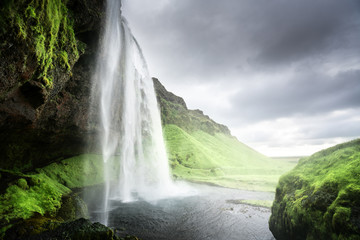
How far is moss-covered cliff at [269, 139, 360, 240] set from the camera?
22.6 feet

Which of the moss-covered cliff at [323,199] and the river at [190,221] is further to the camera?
the river at [190,221]

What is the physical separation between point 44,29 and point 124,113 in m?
27.6

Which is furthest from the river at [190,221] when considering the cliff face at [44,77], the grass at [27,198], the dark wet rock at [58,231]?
the cliff face at [44,77]

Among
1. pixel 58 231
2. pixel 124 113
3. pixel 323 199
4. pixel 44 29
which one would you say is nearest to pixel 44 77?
pixel 44 29

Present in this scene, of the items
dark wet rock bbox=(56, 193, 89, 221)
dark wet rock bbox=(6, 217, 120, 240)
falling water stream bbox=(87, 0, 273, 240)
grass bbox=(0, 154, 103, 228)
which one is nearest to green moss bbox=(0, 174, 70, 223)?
grass bbox=(0, 154, 103, 228)

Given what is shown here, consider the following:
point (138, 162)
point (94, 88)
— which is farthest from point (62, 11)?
point (138, 162)

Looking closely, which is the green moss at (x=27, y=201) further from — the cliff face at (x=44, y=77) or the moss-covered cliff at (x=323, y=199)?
the moss-covered cliff at (x=323, y=199)

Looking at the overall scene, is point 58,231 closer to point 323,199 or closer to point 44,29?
point 323,199

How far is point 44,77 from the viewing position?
1291 centimetres

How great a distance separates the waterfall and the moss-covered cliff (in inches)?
607

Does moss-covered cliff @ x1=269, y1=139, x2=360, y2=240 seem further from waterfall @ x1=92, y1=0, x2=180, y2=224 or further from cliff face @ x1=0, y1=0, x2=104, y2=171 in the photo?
cliff face @ x1=0, y1=0, x2=104, y2=171

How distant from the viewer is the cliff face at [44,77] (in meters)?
9.47

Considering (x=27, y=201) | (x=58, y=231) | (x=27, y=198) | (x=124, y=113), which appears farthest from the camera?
(x=124, y=113)

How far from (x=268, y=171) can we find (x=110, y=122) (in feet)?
205
